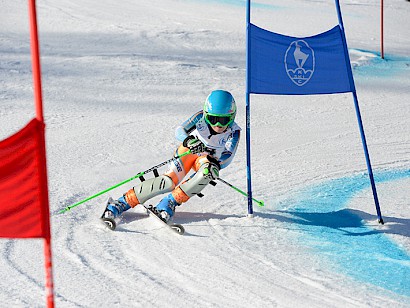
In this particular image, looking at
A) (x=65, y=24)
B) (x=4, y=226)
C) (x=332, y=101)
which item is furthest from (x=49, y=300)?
(x=65, y=24)

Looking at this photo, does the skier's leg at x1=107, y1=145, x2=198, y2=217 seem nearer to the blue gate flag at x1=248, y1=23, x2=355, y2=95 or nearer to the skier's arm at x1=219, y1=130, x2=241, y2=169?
the skier's arm at x1=219, y1=130, x2=241, y2=169

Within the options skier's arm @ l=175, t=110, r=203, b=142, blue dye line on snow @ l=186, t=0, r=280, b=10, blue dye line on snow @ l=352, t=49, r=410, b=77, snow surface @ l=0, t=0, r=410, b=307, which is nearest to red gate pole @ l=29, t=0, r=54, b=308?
snow surface @ l=0, t=0, r=410, b=307

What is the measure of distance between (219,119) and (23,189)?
9.52 ft

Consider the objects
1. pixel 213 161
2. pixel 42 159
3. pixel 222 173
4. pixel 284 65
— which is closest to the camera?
pixel 42 159

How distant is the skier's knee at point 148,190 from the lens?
6.35 meters

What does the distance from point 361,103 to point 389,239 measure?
5.23 metres

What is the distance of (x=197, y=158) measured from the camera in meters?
6.40

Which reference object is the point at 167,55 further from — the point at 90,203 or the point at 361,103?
the point at 90,203

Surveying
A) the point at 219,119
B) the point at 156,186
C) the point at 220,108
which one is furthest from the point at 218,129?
the point at 156,186

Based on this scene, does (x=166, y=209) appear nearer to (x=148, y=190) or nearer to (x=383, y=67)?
(x=148, y=190)

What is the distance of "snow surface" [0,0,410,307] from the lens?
5090 mm

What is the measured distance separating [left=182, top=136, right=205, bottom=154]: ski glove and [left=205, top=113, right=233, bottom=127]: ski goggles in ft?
0.66

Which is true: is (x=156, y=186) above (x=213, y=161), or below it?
below

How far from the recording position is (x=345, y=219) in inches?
265
